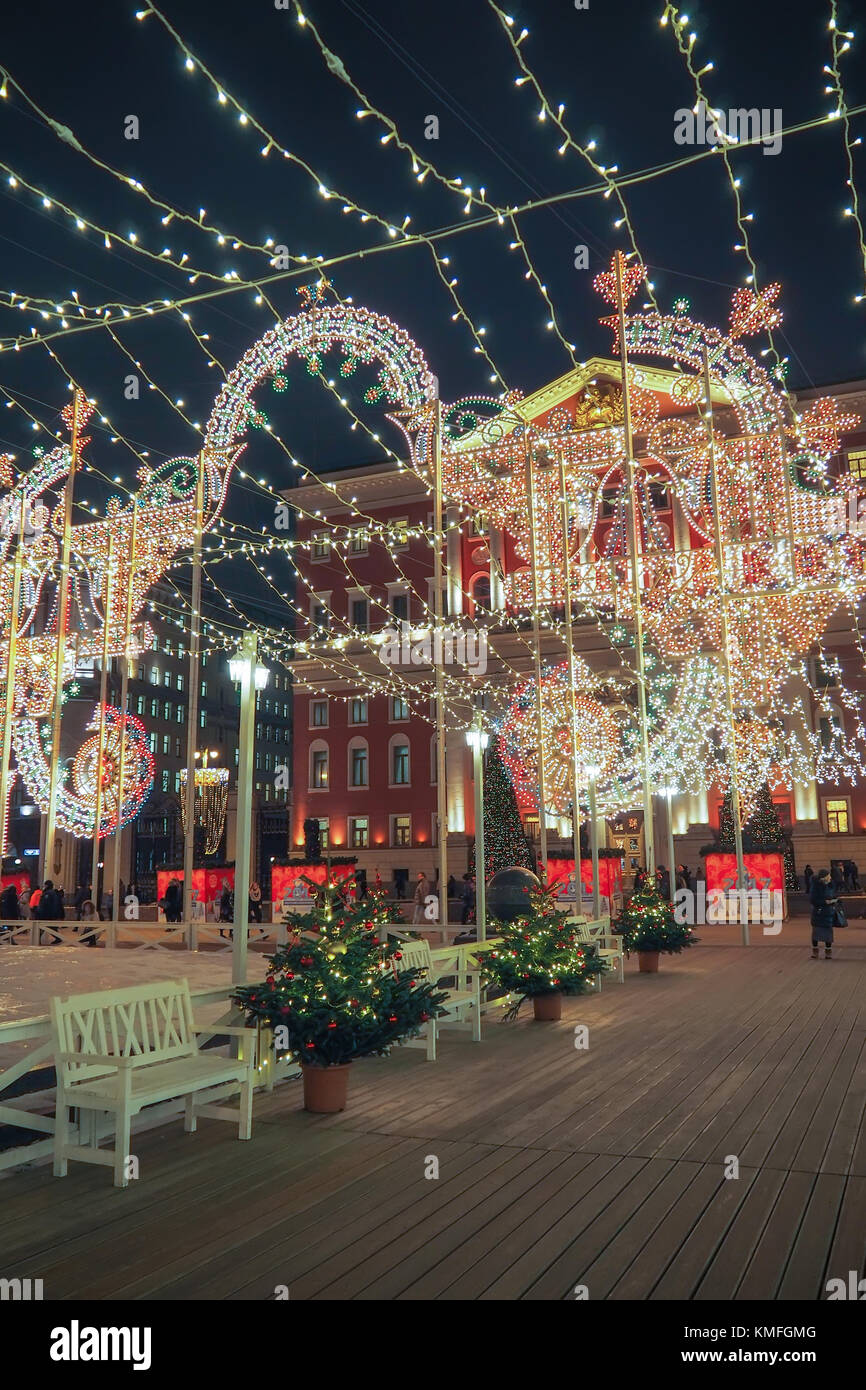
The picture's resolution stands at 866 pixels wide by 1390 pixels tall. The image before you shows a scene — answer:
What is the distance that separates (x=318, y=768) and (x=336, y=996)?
3972cm

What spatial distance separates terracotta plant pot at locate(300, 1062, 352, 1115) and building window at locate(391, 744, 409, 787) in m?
36.9

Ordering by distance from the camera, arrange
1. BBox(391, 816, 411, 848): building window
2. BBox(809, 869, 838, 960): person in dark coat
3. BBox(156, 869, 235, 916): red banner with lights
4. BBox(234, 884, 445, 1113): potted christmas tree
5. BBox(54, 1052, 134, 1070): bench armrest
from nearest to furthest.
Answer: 1. BBox(54, 1052, 134, 1070): bench armrest
2. BBox(234, 884, 445, 1113): potted christmas tree
3. BBox(809, 869, 838, 960): person in dark coat
4. BBox(156, 869, 235, 916): red banner with lights
5. BBox(391, 816, 411, 848): building window

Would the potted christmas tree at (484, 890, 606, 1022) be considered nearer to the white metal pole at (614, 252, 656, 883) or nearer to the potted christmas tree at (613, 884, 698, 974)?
the potted christmas tree at (613, 884, 698, 974)

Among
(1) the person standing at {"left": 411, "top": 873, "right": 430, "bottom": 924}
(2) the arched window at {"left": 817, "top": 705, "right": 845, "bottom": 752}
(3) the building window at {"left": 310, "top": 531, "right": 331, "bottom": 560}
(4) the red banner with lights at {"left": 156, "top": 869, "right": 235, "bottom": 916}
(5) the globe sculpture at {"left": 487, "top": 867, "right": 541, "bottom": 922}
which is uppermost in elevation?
(3) the building window at {"left": 310, "top": 531, "right": 331, "bottom": 560}

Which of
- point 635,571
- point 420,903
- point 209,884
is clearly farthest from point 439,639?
point 209,884

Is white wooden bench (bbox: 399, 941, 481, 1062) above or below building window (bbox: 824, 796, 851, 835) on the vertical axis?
below

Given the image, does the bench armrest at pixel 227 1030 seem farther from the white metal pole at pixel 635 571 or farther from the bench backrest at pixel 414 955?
the white metal pole at pixel 635 571

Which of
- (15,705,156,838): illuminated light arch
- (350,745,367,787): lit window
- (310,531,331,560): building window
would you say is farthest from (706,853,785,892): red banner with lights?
(310,531,331,560): building window

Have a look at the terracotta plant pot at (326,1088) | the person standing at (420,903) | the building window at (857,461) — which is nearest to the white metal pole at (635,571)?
the person standing at (420,903)

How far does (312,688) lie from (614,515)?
52.3 ft

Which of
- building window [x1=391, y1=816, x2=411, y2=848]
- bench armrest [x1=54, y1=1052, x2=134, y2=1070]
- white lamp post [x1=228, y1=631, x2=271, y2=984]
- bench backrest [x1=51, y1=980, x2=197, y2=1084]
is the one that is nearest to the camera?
bench armrest [x1=54, y1=1052, x2=134, y2=1070]

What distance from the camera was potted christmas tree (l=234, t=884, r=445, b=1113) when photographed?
7012 millimetres

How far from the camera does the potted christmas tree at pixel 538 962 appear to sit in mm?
11250

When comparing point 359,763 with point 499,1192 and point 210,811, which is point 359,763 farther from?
point 499,1192
